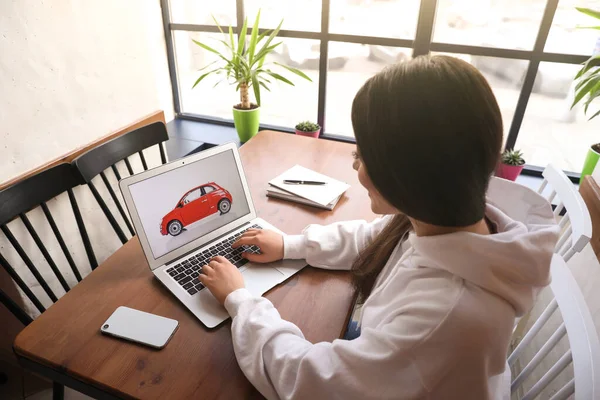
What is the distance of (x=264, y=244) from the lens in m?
1.01

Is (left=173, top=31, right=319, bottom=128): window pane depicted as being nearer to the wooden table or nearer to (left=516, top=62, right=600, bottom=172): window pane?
(left=516, top=62, right=600, bottom=172): window pane

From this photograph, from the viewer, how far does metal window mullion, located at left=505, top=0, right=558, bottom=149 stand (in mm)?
2180

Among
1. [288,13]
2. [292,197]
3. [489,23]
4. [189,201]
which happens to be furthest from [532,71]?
[189,201]

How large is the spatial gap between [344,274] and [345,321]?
166 millimetres

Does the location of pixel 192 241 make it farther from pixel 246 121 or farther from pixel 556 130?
pixel 556 130

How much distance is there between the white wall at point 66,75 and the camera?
4.57 ft

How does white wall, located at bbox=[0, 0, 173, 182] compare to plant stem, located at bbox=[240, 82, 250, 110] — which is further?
plant stem, located at bbox=[240, 82, 250, 110]

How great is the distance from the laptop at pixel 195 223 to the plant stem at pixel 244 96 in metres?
1.63

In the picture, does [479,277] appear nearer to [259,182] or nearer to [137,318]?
[137,318]

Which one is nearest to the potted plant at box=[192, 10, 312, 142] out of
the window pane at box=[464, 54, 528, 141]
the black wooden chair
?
the window pane at box=[464, 54, 528, 141]

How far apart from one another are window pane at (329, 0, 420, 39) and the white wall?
4.22 feet

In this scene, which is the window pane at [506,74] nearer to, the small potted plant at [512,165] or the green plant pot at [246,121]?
the small potted plant at [512,165]

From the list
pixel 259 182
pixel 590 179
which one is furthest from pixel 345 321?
pixel 590 179

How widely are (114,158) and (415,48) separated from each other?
1972mm
